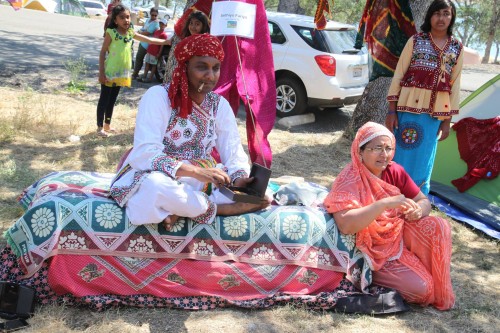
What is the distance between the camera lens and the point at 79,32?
18.5 meters

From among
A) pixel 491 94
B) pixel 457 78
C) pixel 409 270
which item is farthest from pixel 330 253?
pixel 491 94

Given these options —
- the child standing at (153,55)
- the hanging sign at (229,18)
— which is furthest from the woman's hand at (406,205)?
the child standing at (153,55)

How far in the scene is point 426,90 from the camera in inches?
178

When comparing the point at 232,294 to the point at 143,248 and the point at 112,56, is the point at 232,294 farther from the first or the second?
the point at 112,56

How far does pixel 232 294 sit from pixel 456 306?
142cm

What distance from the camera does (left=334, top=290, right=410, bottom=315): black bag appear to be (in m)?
3.30

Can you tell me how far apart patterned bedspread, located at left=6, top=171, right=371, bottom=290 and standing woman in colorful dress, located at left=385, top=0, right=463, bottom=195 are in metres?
1.56

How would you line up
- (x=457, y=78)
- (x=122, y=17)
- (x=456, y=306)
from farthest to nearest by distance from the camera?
(x=122, y=17) → (x=457, y=78) → (x=456, y=306)

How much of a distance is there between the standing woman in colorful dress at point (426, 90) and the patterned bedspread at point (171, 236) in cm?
156

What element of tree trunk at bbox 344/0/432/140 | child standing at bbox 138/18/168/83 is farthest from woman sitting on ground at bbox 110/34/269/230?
child standing at bbox 138/18/168/83

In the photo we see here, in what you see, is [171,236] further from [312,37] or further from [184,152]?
[312,37]

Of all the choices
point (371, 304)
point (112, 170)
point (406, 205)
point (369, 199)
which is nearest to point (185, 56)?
point (369, 199)

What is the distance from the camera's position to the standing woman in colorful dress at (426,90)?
4.45 meters

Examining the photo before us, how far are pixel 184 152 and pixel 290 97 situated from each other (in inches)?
220
